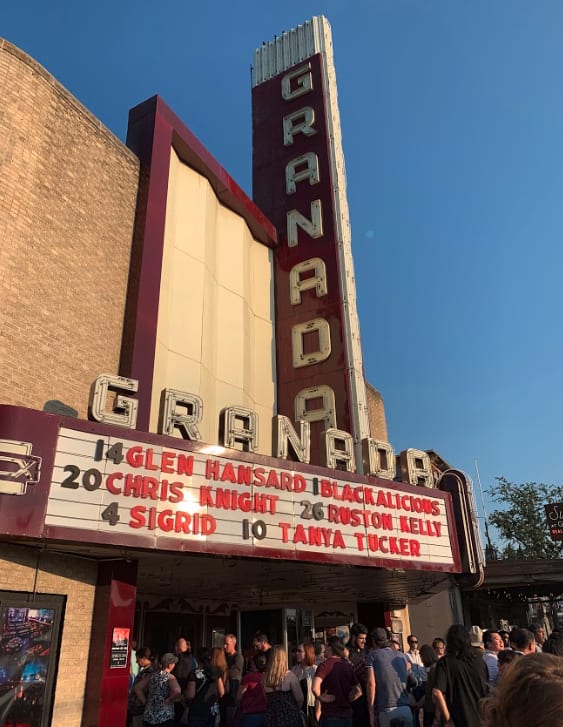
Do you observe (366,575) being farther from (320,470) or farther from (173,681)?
(173,681)

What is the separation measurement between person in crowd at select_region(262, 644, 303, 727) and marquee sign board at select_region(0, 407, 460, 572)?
3105 mm

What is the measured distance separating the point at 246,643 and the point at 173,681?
432 inches

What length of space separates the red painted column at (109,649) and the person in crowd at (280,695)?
3.88 m

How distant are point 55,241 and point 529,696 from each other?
11961 millimetres

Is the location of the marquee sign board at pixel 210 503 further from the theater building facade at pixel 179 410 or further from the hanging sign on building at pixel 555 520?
the hanging sign on building at pixel 555 520

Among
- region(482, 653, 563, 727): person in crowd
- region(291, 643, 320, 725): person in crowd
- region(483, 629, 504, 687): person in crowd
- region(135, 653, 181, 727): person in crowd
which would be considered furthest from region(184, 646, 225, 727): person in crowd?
region(482, 653, 563, 727): person in crowd

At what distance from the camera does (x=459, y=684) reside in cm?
546

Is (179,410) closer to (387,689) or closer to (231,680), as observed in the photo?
(231,680)

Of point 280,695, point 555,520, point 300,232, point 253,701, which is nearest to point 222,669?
point 253,701

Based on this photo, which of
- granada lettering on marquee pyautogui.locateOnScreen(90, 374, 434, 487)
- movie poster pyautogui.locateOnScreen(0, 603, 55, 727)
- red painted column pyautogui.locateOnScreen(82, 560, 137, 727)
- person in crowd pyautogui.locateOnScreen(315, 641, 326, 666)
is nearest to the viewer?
movie poster pyautogui.locateOnScreen(0, 603, 55, 727)

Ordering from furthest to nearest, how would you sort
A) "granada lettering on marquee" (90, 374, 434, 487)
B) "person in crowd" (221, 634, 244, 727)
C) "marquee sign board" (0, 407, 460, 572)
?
1. "granada lettering on marquee" (90, 374, 434, 487)
2. "marquee sign board" (0, 407, 460, 572)
3. "person in crowd" (221, 634, 244, 727)

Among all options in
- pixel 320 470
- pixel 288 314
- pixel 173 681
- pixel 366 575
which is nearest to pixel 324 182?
pixel 288 314

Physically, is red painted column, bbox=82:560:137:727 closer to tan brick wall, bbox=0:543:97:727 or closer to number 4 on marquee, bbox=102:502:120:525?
tan brick wall, bbox=0:543:97:727

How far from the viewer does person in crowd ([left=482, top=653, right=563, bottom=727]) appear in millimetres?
1543
